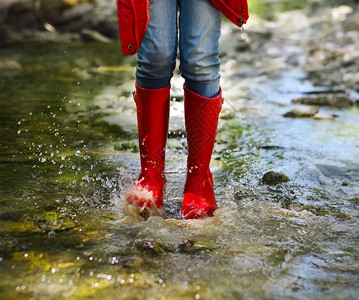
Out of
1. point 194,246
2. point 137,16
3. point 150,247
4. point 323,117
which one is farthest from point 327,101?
Answer: point 150,247

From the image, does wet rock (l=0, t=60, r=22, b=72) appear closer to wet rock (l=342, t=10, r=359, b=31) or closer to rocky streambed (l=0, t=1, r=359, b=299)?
rocky streambed (l=0, t=1, r=359, b=299)

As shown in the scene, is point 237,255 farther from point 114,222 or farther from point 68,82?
point 68,82

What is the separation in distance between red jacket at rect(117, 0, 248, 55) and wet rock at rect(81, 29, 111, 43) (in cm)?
686

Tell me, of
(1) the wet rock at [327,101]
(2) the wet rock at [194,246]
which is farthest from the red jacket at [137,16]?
(1) the wet rock at [327,101]

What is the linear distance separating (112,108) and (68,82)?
3.68ft

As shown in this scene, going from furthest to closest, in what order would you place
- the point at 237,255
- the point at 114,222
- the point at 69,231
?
the point at 114,222 → the point at 69,231 → the point at 237,255

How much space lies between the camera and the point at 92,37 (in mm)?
8828

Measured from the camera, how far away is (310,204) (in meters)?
2.30

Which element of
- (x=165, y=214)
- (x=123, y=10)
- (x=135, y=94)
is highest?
(x=123, y=10)

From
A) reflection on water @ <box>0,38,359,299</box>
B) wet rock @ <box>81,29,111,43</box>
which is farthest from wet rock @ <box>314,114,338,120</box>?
wet rock @ <box>81,29,111,43</box>

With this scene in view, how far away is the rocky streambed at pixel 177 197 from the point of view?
5.10 ft

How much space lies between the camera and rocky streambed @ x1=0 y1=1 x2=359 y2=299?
5.10 feet

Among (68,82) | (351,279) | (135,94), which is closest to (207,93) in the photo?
(135,94)

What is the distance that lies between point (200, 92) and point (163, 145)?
1.01ft
